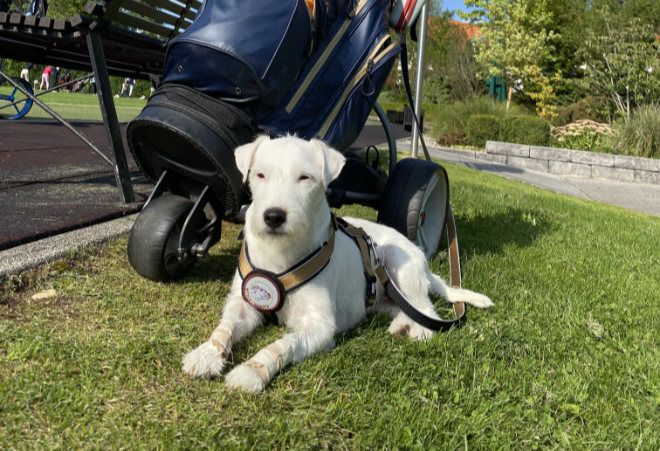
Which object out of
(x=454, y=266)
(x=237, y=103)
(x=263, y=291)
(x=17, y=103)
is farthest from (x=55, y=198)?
(x=17, y=103)

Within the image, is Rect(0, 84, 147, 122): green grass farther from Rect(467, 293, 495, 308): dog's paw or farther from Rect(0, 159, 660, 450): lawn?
Rect(467, 293, 495, 308): dog's paw

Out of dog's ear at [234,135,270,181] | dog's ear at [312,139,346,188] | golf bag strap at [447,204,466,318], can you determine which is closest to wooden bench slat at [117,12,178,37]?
dog's ear at [234,135,270,181]

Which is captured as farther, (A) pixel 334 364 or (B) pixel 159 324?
(B) pixel 159 324

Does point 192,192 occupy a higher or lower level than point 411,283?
higher

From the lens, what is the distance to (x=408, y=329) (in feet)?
9.11

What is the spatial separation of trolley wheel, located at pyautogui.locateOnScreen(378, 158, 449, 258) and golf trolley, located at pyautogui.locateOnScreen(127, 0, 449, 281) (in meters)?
0.01

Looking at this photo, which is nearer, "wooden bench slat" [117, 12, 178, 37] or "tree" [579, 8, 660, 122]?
"wooden bench slat" [117, 12, 178, 37]

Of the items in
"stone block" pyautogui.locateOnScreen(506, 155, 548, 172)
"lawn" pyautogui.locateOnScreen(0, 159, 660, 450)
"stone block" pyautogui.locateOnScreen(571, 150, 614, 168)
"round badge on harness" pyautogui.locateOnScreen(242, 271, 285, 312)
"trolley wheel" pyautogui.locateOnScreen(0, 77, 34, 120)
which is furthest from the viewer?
"stone block" pyautogui.locateOnScreen(506, 155, 548, 172)

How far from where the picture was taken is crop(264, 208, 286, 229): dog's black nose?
7.19 ft

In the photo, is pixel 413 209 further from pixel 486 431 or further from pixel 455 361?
pixel 486 431

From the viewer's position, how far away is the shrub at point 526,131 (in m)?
15.3

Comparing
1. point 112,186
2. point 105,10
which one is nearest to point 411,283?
point 105,10

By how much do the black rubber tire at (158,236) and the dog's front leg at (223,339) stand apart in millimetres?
525

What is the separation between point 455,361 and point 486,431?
50 centimetres
